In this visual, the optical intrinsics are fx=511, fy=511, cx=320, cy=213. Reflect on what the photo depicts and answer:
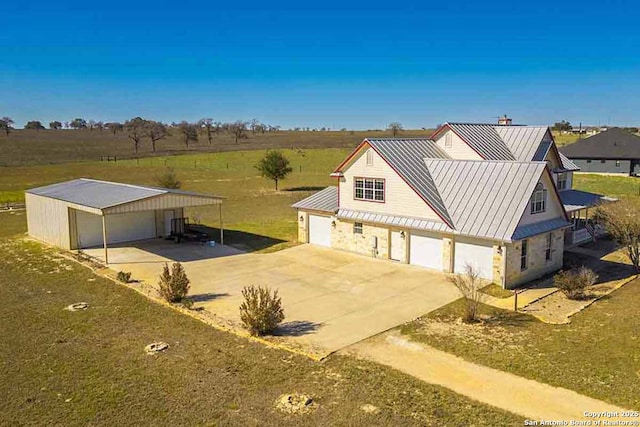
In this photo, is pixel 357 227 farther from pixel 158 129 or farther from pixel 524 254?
pixel 158 129

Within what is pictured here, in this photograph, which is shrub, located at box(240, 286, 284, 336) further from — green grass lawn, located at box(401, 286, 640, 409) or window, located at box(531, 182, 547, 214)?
window, located at box(531, 182, 547, 214)

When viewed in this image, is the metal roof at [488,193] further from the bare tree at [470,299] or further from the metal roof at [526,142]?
the metal roof at [526,142]

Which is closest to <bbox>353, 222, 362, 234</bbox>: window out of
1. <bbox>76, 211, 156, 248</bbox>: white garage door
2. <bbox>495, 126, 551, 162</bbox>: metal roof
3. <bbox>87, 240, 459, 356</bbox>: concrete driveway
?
<bbox>87, 240, 459, 356</bbox>: concrete driveway

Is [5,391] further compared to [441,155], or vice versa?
[441,155]

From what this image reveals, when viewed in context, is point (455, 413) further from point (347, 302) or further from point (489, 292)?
point (489, 292)

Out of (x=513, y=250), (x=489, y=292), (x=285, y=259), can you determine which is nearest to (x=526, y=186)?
(x=513, y=250)

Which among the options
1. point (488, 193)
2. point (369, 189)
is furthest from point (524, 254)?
Result: point (369, 189)
